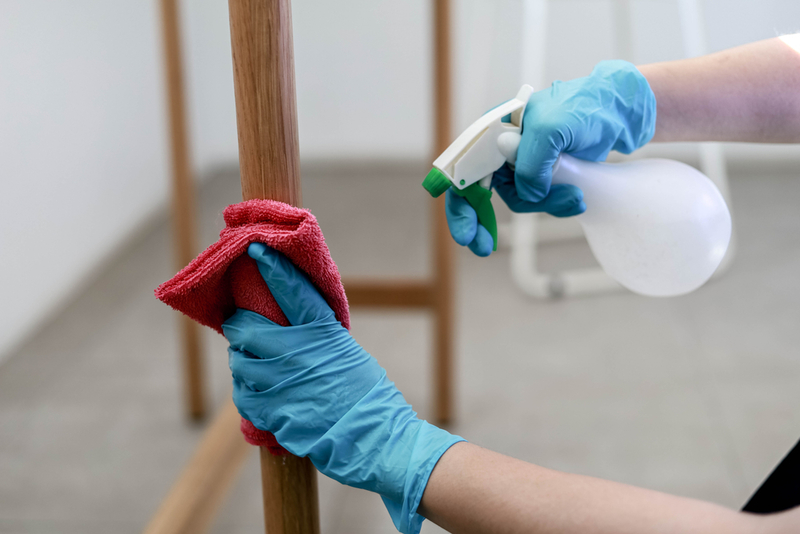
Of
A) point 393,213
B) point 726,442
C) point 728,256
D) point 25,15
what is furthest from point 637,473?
point 393,213

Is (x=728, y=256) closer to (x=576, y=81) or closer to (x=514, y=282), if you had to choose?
(x=514, y=282)

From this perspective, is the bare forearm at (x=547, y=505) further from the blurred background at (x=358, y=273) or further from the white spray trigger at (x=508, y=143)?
the blurred background at (x=358, y=273)

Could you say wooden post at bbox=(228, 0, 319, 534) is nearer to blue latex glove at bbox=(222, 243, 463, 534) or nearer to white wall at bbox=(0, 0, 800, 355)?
blue latex glove at bbox=(222, 243, 463, 534)

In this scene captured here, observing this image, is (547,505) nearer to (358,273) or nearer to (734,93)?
(734,93)

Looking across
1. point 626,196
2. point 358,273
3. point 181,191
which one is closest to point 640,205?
point 626,196

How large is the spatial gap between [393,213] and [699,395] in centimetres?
138

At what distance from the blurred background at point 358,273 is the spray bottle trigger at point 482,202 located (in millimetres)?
428

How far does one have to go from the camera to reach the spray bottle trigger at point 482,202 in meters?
0.62

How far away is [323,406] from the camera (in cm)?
53

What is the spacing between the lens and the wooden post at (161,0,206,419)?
126 cm

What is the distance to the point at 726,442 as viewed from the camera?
4.58 feet

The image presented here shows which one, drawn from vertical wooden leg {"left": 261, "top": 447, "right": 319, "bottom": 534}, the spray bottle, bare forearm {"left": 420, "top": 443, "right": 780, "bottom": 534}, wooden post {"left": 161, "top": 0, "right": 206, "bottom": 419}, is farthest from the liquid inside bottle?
wooden post {"left": 161, "top": 0, "right": 206, "bottom": 419}

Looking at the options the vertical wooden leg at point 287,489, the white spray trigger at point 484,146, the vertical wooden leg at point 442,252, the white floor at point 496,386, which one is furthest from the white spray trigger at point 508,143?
the white floor at point 496,386

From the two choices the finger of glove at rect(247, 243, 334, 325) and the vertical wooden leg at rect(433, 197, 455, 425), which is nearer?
the finger of glove at rect(247, 243, 334, 325)
